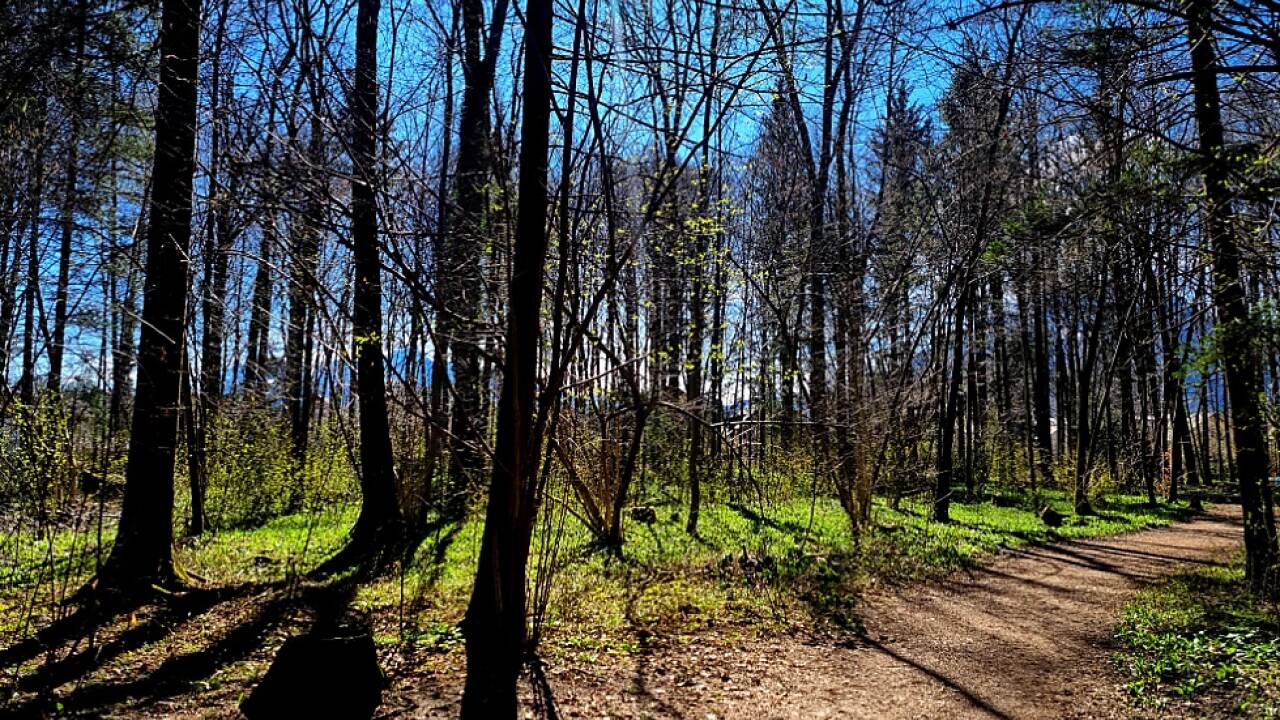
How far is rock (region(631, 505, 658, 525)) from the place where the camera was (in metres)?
11.3

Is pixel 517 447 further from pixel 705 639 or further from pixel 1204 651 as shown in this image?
pixel 1204 651

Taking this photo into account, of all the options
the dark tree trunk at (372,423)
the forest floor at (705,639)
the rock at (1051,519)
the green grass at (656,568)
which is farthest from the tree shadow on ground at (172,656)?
the rock at (1051,519)

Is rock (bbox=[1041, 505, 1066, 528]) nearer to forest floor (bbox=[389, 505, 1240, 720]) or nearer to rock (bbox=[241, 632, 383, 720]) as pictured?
forest floor (bbox=[389, 505, 1240, 720])

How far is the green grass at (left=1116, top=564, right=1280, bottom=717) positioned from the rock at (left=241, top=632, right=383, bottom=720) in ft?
15.9

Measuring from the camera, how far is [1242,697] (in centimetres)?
429

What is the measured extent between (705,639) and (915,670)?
5.27 feet

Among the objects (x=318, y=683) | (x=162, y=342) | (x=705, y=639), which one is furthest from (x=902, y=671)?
(x=162, y=342)

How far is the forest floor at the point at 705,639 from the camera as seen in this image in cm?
454

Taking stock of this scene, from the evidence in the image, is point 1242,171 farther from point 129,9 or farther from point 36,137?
point 36,137

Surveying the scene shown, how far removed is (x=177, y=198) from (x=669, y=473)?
9731 mm

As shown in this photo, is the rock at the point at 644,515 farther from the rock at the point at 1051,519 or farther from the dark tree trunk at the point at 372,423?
the rock at the point at 1051,519

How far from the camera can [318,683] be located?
13.2 ft

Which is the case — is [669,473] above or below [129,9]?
below

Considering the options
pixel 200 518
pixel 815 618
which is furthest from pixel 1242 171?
pixel 200 518
